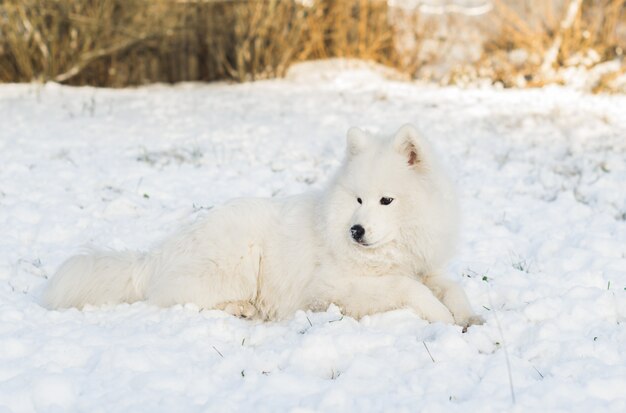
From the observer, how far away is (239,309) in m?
3.49

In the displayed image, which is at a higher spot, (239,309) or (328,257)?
(328,257)

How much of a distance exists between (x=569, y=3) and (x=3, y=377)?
10379mm

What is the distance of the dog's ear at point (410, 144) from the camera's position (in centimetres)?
329

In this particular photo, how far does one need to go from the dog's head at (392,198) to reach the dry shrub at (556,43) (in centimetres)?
748

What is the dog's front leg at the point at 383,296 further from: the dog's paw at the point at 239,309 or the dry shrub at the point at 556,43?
the dry shrub at the point at 556,43

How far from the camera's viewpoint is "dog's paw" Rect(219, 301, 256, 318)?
3.46 m

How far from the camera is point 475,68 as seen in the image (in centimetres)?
1105

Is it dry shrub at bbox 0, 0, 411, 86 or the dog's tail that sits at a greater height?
dry shrub at bbox 0, 0, 411, 86

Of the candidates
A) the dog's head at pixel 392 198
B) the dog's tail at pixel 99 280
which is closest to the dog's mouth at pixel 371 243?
the dog's head at pixel 392 198

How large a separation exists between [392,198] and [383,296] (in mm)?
479

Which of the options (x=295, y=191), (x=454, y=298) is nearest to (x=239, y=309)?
(x=454, y=298)

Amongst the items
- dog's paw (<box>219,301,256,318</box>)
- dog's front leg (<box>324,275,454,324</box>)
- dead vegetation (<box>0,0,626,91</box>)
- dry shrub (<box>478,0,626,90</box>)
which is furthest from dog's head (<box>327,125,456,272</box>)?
dry shrub (<box>478,0,626,90</box>)

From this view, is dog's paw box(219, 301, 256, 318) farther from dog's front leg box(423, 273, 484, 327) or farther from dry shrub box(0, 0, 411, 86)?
dry shrub box(0, 0, 411, 86)

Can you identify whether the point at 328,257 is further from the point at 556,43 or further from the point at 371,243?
the point at 556,43
